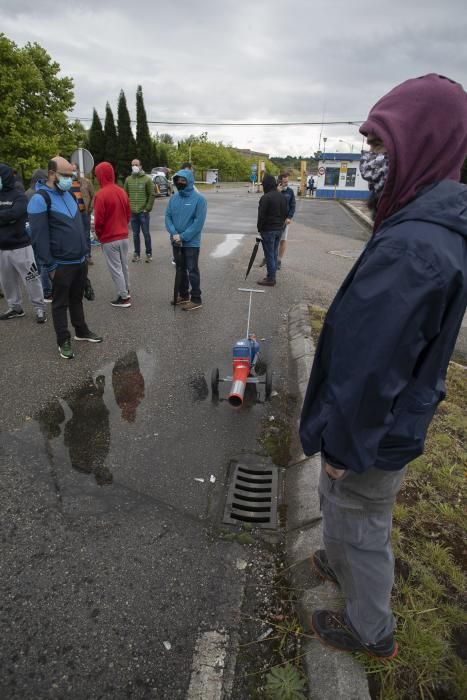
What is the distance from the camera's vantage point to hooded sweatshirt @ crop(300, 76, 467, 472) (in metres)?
1.23

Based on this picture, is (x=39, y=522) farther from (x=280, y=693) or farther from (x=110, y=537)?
(x=280, y=693)

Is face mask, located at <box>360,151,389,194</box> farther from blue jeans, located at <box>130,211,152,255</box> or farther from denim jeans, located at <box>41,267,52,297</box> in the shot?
blue jeans, located at <box>130,211,152,255</box>

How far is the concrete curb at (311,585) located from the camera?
1803 millimetres

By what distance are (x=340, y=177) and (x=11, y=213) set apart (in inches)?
1536

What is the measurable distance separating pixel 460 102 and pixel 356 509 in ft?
5.00

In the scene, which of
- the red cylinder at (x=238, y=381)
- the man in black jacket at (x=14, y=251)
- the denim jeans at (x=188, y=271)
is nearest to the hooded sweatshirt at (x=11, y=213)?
the man in black jacket at (x=14, y=251)

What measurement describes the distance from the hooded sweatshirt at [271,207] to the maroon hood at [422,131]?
6819mm

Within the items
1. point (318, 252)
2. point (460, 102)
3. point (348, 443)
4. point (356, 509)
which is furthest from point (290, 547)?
point (318, 252)

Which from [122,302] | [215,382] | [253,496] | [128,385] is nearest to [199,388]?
[215,382]

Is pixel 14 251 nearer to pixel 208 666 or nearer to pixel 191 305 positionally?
pixel 191 305

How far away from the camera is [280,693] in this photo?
1825 mm

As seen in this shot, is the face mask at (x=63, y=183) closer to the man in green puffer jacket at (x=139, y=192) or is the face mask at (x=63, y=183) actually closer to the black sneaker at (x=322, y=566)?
the man in green puffer jacket at (x=139, y=192)

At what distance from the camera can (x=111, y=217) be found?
6293mm

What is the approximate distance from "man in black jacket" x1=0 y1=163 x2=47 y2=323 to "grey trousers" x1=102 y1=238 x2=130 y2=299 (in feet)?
3.61
